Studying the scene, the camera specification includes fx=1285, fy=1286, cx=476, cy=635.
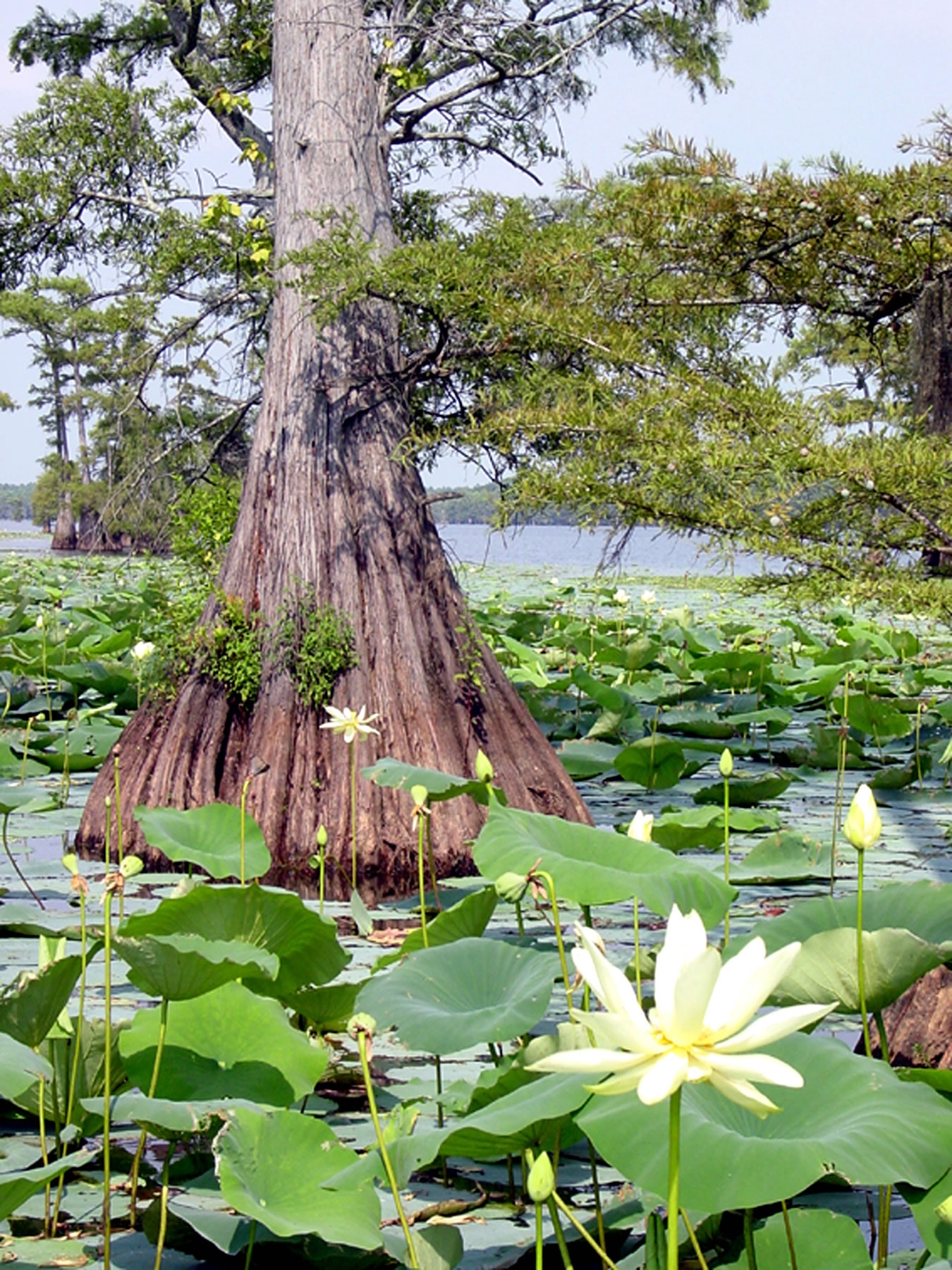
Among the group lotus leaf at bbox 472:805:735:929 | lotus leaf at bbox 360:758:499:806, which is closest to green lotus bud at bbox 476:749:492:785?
lotus leaf at bbox 360:758:499:806

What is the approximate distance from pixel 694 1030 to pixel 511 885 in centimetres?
94

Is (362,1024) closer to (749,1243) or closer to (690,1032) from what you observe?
(749,1243)

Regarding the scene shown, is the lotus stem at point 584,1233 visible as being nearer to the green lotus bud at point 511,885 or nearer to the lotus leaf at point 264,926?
the green lotus bud at point 511,885

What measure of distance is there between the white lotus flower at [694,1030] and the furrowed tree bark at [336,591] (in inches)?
112

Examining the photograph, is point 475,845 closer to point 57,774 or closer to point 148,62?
point 57,774

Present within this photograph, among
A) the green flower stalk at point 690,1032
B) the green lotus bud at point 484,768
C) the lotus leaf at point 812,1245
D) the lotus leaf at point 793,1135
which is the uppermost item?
the green flower stalk at point 690,1032

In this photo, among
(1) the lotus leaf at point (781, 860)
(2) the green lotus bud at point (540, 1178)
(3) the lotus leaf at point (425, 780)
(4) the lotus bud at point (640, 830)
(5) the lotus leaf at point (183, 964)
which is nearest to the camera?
(2) the green lotus bud at point (540, 1178)

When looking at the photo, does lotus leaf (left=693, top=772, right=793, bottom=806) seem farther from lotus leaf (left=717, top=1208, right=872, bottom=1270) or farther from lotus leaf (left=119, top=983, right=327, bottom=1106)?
lotus leaf (left=717, top=1208, right=872, bottom=1270)

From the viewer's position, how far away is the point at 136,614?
8.25 m

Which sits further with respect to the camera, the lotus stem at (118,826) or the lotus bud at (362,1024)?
the lotus stem at (118,826)

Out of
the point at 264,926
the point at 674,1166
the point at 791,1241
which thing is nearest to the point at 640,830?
the point at 264,926

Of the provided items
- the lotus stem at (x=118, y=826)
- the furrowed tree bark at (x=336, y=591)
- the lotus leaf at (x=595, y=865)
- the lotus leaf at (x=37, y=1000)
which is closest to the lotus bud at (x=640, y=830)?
the lotus leaf at (x=595, y=865)

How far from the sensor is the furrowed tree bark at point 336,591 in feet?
12.4

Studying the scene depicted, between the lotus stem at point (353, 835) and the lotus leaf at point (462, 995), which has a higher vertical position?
the lotus leaf at point (462, 995)
